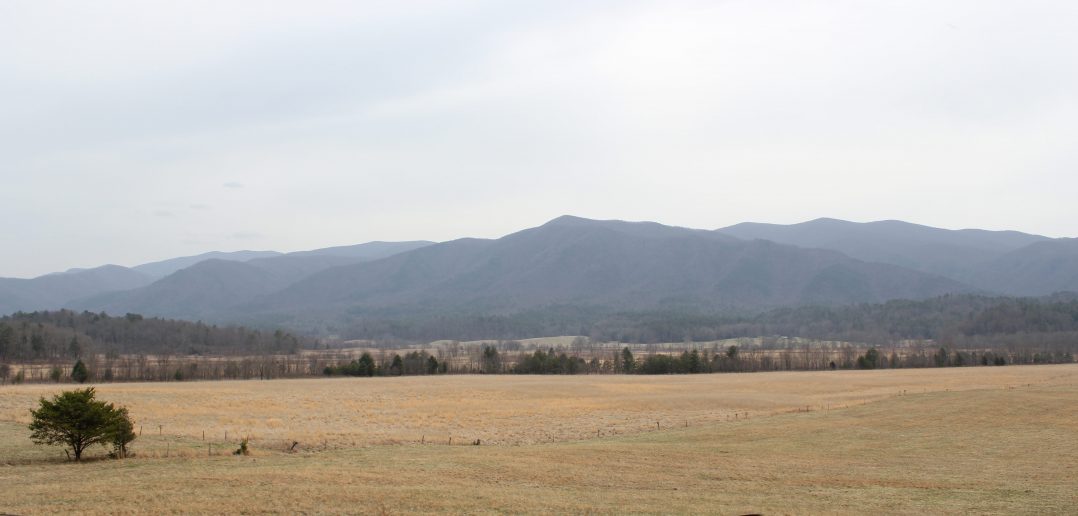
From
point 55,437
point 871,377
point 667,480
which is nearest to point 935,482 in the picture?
point 667,480

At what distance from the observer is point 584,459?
3192 centimetres

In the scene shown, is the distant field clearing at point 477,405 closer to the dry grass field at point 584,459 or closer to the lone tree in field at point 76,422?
the dry grass field at point 584,459

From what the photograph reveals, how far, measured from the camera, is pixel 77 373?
103 metres

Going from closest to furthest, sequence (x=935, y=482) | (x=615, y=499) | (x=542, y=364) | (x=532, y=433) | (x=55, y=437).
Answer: (x=615, y=499), (x=935, y=482), (x=55, y=437), (x=532, y=433), (x=542, y=364)

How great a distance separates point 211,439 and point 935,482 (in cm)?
3241

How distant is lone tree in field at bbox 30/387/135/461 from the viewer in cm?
3041

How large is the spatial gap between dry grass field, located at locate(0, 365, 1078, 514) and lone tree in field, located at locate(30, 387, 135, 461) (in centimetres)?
101

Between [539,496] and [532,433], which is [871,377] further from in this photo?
[539,496]

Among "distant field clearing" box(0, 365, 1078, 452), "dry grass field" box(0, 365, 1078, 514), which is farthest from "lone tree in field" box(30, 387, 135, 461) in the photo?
"distant field clearing" box(0, 365, 1078, 452)

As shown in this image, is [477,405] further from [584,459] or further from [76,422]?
[76,422]

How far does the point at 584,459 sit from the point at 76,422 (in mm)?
20200

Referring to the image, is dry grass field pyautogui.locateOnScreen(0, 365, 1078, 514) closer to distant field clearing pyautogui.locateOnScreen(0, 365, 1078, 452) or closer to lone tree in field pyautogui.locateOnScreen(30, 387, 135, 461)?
distant field clearing pyautogui.locateOnScreen(0, 365, 1078, 452)

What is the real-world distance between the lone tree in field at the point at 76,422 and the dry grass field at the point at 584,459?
1.01 meters

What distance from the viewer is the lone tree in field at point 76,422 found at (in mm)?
30406
